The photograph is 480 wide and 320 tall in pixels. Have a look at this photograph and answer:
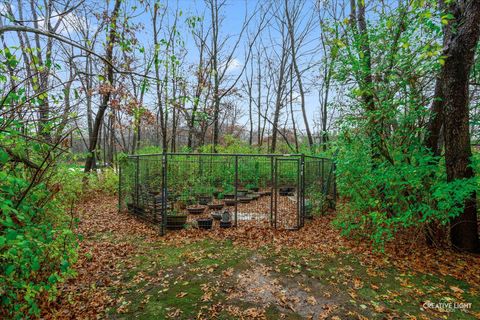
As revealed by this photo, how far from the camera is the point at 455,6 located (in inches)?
168

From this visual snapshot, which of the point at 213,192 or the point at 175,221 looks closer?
the point at 175,221

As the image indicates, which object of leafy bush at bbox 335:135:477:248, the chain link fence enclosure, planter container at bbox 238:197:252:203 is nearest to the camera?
leafy bush at bbox 335:135:477:248

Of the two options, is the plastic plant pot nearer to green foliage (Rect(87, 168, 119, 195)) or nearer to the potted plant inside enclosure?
the potted plant inside enclosure

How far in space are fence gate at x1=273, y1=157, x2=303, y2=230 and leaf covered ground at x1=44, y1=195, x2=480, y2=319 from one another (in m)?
0.84

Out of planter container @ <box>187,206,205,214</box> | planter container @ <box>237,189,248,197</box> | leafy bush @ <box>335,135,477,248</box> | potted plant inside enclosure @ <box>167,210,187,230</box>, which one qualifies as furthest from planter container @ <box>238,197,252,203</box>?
leafy bush @ <box>335,135,477,248</box>

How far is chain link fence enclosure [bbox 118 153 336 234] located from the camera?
653cm

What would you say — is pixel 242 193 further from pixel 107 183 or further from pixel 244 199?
pixel 107 183

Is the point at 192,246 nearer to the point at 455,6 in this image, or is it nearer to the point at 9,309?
the point at 9,309

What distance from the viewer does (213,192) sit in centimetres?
840

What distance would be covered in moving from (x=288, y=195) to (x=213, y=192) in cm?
261

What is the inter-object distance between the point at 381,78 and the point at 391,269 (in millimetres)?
3563

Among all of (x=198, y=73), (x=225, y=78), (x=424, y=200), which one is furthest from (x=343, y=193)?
(x=225, y=78)

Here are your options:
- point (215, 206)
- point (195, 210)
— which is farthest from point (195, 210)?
point (215, 206)

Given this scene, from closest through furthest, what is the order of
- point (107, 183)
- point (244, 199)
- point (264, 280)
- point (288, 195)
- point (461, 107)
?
point (264, 280), point (461, 107), point (244, 199), point (288, 195), point (107, 183)
